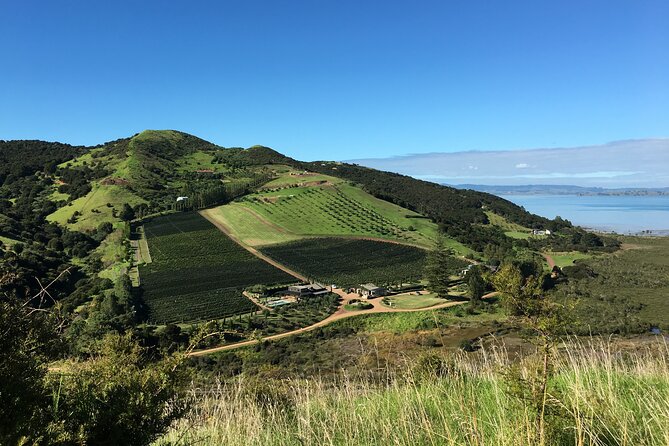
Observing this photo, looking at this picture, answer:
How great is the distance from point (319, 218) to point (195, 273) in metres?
33.8

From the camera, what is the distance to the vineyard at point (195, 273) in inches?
1630

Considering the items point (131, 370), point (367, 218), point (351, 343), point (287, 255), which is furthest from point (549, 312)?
point (367, 218)

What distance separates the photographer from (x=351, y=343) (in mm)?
33594

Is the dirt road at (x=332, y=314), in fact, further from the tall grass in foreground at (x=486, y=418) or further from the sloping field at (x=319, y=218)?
the tall grass in foreground at (x=486, y=418)

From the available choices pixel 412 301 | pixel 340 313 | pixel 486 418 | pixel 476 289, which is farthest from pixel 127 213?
pixel 486 418

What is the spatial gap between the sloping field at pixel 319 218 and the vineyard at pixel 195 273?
267 inches

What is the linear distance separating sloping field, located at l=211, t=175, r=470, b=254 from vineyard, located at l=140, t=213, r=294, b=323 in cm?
677

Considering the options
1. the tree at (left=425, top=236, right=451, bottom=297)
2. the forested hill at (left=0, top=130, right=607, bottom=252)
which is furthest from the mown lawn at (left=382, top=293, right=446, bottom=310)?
the forested hill at (left=0, top=130, right=607, bottom=252)

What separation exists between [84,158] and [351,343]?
121 m

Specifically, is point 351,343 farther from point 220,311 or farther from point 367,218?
point 367,218

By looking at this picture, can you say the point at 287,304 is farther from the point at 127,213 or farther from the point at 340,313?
the point at 127,213

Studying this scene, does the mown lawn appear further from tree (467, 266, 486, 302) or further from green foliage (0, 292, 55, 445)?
green foliage (0, 292, 55, 445)

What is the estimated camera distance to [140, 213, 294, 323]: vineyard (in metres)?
41.4

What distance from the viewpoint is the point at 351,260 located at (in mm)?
63125
